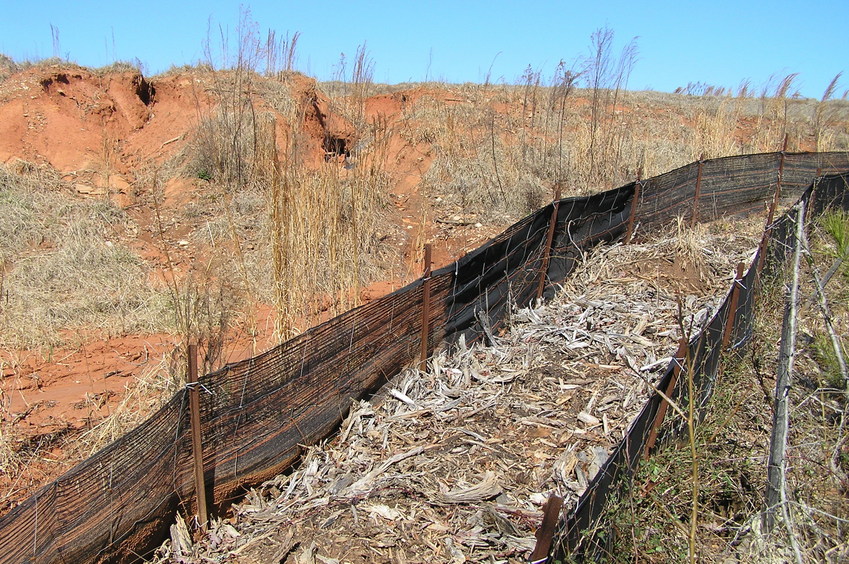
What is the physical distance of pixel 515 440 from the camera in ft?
11.8

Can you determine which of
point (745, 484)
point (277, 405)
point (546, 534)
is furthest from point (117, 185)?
point (546, 534)

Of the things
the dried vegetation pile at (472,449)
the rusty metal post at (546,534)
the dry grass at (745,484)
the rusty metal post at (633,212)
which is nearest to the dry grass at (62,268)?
the dried vegetation pile at (472,449)

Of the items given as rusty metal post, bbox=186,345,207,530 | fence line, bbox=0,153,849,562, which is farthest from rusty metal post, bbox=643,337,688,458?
rusty metal post, bbox=186,345,207,530

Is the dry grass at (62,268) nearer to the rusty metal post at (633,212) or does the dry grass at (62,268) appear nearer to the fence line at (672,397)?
the fence line at (672,397)

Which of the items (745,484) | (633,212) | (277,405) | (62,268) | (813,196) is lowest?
(745,484)

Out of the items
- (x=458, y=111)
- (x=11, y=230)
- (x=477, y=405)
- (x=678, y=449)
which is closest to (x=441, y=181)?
(x=458, y=111)

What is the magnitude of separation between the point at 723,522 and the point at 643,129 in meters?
14.2

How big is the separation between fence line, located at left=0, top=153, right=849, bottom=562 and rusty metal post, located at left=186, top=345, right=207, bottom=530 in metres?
0.04

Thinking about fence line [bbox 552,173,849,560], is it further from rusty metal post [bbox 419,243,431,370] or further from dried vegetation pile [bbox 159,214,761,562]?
rusty metal post [bbox 419,243,431,370]

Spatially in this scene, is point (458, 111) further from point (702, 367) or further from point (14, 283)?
point (702, 367)

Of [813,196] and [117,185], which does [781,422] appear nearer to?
[813,196]

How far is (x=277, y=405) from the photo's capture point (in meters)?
3.33

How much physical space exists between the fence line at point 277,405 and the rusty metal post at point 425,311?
0.02 meters

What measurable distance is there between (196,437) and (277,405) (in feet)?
1.66
